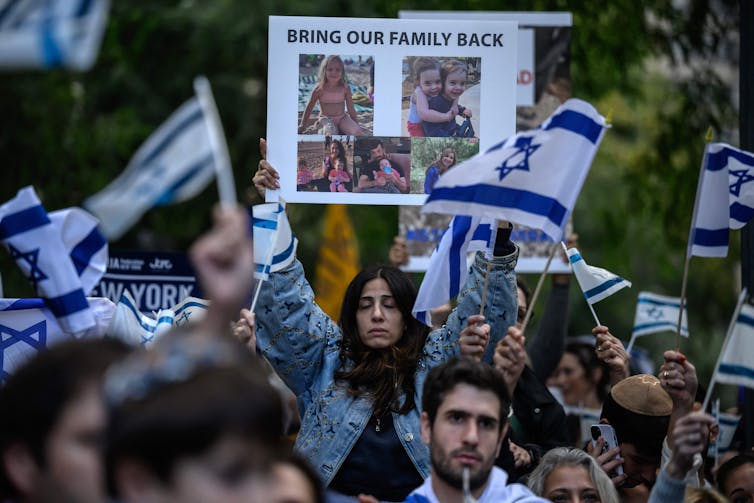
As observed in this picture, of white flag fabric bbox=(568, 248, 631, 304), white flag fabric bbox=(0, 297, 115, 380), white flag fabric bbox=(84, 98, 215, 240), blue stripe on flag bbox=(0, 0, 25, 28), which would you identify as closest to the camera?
blue stripe on flag bbox=(0, 0, 25, 28)

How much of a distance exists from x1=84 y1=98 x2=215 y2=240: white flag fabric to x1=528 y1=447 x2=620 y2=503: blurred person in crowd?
2242 millimetres

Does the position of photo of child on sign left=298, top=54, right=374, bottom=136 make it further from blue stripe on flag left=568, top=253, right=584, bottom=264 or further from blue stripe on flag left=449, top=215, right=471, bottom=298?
blue stripe on flag left=568, top=253, right=584, bottom=264

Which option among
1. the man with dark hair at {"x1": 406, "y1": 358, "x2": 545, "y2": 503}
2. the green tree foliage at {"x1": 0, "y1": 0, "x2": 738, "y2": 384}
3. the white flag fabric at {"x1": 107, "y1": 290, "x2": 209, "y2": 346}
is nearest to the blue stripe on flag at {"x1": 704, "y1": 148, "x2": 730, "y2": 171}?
the man with dark hair at {"x1": 406, "y1": 358, "x2": 545, "y2": 503}

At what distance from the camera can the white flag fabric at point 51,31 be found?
14.1ft

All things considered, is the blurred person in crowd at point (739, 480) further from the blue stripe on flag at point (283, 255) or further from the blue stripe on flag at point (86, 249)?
the blue stripe on flag at point (86, 249)

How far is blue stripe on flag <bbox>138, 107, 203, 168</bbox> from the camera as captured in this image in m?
4.64

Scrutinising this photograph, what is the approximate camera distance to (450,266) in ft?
20.2

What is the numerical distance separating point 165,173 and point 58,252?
1295 mm

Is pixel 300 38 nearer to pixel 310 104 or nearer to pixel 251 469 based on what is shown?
pixel 310 104

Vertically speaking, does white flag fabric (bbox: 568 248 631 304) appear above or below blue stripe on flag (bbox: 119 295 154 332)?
above

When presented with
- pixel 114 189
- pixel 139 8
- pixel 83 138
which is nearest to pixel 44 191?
pixel 83 138

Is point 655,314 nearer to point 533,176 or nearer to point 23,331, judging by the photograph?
point 533,176

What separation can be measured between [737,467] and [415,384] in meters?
1.62

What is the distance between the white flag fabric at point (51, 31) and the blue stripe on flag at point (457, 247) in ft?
7.23
